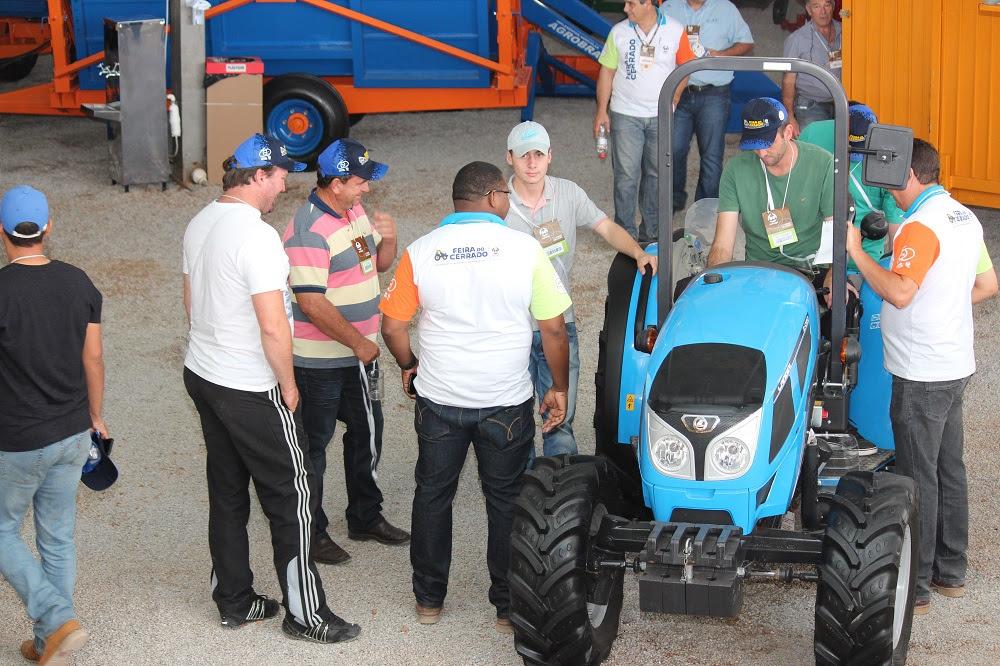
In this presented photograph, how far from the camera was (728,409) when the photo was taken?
164 inches

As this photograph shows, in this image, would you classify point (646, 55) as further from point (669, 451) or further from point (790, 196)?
point (669, 451)

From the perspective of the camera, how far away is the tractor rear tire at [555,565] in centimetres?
425

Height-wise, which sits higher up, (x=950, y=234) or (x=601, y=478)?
(x=950, y=234)

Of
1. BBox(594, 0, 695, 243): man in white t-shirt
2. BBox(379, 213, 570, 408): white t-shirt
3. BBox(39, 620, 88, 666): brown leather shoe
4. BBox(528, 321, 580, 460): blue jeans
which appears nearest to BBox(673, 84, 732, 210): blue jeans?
BBox(594, 0, 695, 243): man in white t-shirt

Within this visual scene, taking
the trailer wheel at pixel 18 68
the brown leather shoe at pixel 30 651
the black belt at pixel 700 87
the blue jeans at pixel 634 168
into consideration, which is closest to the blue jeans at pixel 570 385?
the brown leather shoe at pixel 30 651

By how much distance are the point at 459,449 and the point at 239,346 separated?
0.87m

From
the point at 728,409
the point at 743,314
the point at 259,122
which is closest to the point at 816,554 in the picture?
the point at 728,409

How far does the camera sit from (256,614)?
5.07 m

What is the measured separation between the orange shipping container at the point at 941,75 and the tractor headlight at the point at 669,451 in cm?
557

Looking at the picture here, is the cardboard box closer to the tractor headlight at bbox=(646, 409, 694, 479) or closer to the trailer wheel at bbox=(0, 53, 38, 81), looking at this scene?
the trailer wheel at bbox=(0, 53, 38, 81)

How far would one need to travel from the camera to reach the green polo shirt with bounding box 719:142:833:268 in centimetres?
526

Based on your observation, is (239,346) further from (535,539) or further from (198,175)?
(198,175)

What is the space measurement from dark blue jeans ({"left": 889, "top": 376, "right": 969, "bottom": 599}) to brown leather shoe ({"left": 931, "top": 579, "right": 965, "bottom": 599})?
15 millimetres

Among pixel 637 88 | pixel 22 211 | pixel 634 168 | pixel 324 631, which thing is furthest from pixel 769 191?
pixel 634 168
